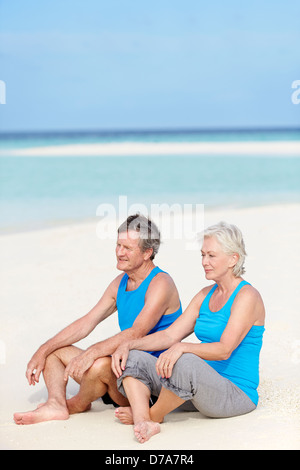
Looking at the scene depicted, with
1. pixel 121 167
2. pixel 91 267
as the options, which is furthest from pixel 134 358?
pixel 121 167

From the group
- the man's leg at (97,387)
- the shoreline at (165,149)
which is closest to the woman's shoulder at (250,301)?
the man's leg at (97,387)

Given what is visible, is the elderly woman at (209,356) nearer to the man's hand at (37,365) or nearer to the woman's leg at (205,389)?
the woman's leg at (205,389)

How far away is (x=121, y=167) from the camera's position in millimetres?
24922

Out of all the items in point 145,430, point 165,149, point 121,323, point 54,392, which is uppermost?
point 165,149

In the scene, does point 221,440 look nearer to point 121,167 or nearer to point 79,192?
point 79,192

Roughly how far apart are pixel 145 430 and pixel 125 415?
26 centimetres

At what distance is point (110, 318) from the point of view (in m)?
6.43

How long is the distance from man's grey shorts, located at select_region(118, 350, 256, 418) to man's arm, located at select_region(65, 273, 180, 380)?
0.52 ft

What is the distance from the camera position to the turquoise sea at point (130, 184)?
1416 cm

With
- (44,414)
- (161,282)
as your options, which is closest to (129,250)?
(161,282)

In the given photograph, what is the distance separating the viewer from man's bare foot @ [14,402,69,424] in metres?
3.95

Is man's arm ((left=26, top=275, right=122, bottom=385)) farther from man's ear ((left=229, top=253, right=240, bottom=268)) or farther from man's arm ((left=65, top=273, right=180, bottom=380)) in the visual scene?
man's ear ((left=229, top=253, right=240, bottom=268))

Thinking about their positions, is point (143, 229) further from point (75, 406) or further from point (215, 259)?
point (75, 406)
